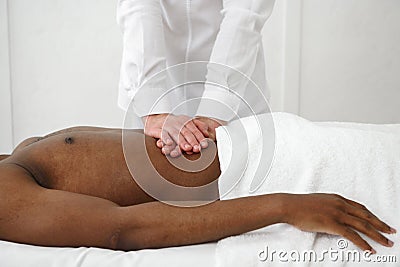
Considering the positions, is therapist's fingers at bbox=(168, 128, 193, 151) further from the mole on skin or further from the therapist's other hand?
the mole on skin

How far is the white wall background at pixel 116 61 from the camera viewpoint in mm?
2773

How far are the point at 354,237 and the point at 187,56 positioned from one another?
98cm

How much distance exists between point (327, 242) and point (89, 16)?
2.07 metres

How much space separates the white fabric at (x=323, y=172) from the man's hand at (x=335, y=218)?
0.02 m

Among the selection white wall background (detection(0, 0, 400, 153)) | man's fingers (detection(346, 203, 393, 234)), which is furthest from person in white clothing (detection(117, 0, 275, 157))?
white wall background (detection(0, 0, 400, 153))

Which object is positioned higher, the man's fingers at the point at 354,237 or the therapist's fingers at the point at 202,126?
the therapist's fingers at the point at 202,126

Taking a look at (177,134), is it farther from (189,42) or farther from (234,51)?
(189,42)

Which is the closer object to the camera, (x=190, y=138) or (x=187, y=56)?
(x=190, y=138)

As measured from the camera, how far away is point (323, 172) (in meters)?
1.13

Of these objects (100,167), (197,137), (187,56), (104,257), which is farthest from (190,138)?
(187,56)

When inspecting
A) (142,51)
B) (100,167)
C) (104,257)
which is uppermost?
(142,51)

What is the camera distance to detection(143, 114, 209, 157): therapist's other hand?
49.7 inches

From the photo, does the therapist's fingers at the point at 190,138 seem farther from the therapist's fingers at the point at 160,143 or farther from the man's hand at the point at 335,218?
the man's hand at the point at 335,218

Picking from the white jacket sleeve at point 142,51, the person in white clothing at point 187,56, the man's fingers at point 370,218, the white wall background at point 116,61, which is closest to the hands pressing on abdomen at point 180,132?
the person in white clothing at point 187,56
